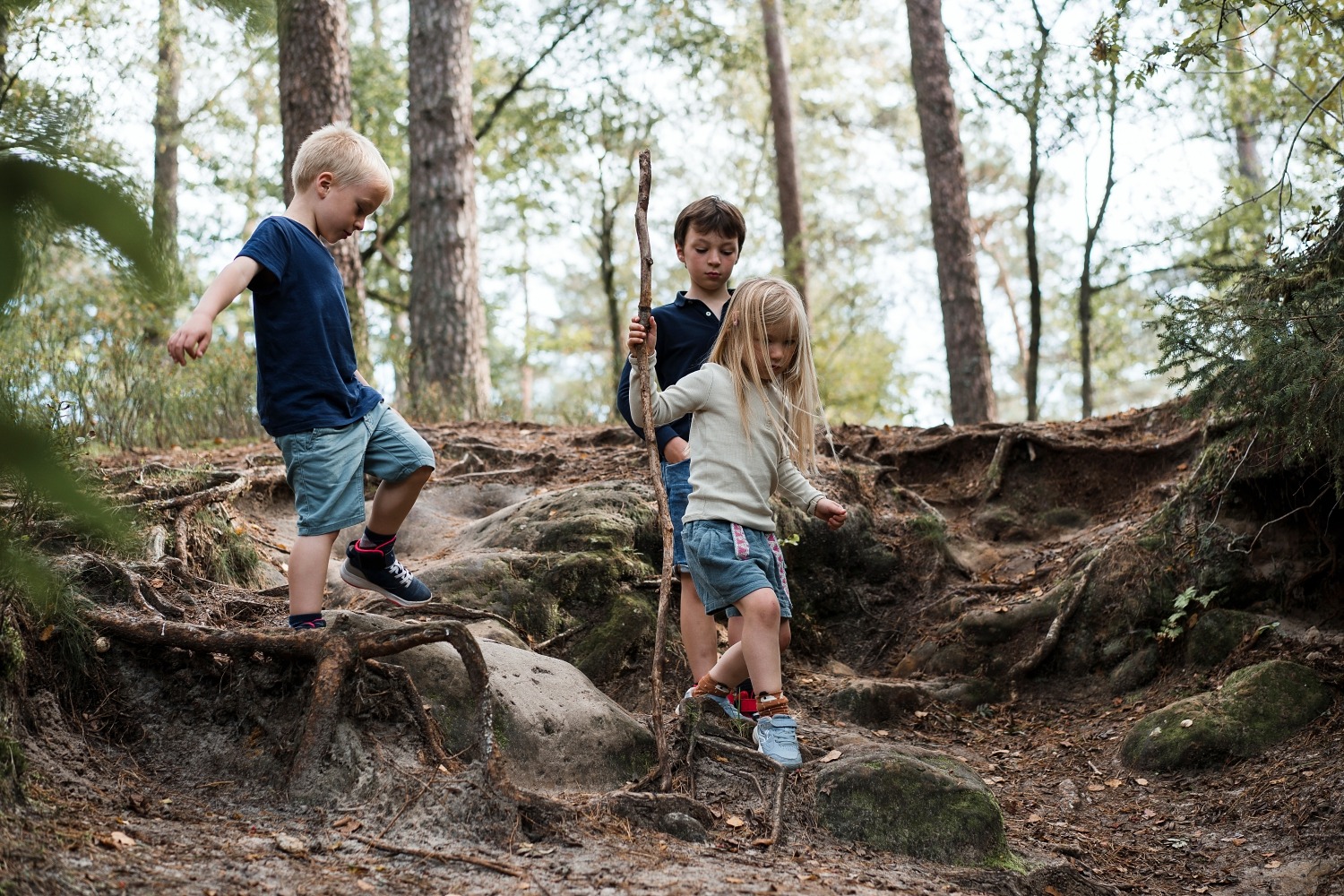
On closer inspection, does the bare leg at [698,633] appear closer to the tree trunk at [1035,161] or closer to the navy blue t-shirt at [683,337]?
the navy blue t-shirt at [683,337]

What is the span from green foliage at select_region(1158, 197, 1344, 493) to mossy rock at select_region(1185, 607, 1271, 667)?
899mm

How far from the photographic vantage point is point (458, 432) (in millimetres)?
8352

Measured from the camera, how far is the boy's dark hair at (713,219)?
414 centimetres

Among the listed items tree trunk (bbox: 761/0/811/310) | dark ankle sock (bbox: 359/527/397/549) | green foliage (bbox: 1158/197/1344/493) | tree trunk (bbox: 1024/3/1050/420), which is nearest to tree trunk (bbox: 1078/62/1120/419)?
tree trunk (bbox: 1024/3/1050/420)

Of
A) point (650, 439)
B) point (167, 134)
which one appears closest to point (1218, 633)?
point (650, 439)

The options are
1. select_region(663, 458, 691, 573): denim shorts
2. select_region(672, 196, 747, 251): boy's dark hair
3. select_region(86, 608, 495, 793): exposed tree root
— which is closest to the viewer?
select_region(86, 608, 495, 793): exposed tree root

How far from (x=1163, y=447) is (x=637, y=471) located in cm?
362

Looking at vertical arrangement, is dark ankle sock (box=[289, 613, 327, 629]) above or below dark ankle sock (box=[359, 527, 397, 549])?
below

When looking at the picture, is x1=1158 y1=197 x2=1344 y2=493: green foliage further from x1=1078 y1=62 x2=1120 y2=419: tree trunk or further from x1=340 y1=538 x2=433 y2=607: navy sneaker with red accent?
x1=1078 y1=62 x2=1120 y2=419: tree trunk

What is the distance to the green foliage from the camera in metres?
4.13

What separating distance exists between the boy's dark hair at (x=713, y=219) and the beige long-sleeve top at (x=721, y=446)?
57 cm

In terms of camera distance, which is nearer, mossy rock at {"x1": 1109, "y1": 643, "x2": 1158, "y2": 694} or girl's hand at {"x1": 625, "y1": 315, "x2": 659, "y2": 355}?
girl's hand at {"x1": 625, "y1": 315, "x2": 659, "y2": 355}

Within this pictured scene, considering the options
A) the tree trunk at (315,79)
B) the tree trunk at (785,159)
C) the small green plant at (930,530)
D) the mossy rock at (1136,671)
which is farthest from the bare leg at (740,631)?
the tree trunk at (785,159)

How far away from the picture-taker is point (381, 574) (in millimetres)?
4078
